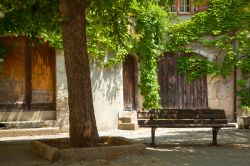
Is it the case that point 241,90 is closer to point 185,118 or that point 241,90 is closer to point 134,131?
point 134,131

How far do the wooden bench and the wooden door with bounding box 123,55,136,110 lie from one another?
6594 millimetres

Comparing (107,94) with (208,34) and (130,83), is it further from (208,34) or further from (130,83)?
(208,34)

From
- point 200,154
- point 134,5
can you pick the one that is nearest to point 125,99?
point 134,5

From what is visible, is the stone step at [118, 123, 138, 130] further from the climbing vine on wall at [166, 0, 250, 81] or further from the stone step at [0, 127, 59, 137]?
the climbing vine on wall at [166, 0, 250, 81]

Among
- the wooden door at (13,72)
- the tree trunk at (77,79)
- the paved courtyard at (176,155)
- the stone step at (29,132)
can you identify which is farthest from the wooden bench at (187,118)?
the wooden door at (13,72)

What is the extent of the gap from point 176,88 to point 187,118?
7.47m

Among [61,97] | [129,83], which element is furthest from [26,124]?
[129,83]

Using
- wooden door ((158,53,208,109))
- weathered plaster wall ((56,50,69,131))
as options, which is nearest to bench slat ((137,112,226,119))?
weathered plaster wall ((56,50,69,131))

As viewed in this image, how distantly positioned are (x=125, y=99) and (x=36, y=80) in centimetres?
375

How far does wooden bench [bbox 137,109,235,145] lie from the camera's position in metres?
10.9

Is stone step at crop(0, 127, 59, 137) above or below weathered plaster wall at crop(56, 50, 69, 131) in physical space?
below

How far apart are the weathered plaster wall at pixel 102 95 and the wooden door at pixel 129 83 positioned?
1201 millimetres

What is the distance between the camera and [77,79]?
9008mm

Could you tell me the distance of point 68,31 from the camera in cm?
906
